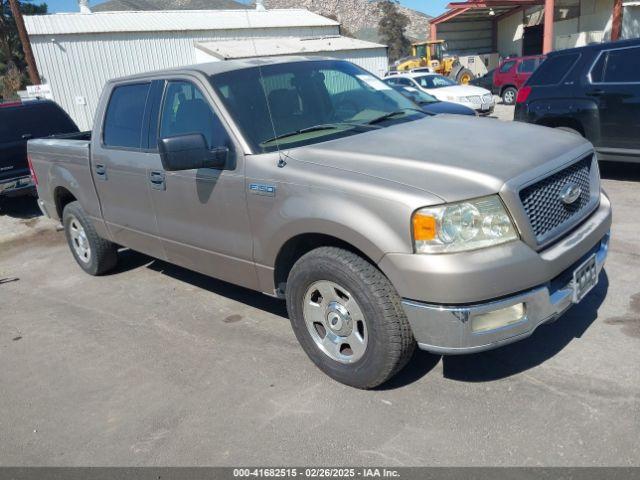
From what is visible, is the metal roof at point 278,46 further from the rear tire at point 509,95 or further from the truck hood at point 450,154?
the truck hood at point 450,154

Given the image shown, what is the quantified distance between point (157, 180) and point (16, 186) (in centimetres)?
567

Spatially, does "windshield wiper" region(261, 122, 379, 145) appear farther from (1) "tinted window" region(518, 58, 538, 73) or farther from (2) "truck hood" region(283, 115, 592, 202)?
(1) "tinted window" region(518, 58, 538, 73)

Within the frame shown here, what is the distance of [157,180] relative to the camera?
428cm

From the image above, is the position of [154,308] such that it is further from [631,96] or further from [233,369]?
[631,96]

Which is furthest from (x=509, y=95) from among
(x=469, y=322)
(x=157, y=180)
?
(x=469, y=322)

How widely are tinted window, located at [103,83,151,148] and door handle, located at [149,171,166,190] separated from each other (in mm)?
373

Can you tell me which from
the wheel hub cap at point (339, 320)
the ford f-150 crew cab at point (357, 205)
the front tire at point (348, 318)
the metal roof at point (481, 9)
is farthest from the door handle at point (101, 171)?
the metal roof at point (481, 9)

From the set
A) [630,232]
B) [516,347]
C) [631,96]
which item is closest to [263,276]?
[516,347]

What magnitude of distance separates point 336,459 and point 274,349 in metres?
1.29

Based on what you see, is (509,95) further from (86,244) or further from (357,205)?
(357,205)

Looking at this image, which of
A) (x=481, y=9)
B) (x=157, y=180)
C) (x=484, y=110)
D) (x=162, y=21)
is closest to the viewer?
(x=157, y=180)

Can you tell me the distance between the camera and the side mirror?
11.2 feet

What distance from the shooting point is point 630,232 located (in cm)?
561

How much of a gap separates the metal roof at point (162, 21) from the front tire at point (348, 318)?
20716mm
